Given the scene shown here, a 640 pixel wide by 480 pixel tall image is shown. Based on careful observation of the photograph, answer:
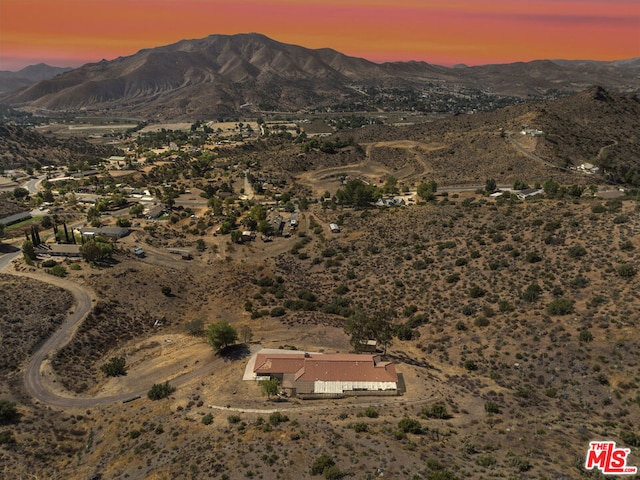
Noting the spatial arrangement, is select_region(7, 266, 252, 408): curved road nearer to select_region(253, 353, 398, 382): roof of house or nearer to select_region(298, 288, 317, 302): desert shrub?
Result: select_region(253, 353, 398, 382): roof of house

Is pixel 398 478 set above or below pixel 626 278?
below

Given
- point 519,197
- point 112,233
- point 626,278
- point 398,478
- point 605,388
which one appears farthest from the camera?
point 519,197

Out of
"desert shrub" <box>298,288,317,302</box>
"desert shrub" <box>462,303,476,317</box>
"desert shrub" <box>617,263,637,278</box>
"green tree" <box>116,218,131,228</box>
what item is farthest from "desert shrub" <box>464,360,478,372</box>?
"green tree" <box>116,218,131,228</box>

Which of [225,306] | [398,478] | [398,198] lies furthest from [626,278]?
[398,198]

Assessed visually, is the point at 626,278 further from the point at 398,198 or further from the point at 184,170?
the point at 184,170

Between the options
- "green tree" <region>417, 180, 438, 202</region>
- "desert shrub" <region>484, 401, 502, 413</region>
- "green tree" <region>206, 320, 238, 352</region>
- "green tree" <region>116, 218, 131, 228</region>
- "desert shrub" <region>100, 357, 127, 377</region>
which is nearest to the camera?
"desert shrub" <region>484, 401, 502, 413</region>

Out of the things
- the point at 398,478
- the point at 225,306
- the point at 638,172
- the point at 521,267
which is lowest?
the point at 225,306

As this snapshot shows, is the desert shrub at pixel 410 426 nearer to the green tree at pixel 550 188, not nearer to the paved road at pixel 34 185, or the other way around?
the green tree at pixel 550 188
